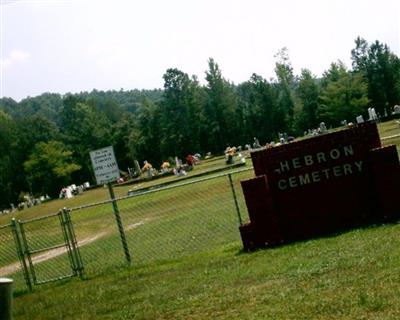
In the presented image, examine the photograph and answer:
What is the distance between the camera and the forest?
6462 centimetres

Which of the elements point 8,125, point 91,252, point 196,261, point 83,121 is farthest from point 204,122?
point 196,261

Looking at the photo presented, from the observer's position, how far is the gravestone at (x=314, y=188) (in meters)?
9.35

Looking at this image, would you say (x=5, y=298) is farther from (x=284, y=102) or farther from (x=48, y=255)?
(x=284, y=102)

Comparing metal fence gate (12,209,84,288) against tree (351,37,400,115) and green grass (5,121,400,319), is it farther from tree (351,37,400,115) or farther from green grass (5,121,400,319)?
tree (351,37,400,115)

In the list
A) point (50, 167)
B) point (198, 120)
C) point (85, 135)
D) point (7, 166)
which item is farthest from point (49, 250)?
point (7, 166)

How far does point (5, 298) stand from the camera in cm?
539

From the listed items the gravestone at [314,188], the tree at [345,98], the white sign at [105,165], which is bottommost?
the gravestone at [314,188]

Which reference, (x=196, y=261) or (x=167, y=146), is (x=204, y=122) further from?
(x=196, y=261)

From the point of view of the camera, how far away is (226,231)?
13586 mm

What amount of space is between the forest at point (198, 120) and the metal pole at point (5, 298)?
56477 millimetres

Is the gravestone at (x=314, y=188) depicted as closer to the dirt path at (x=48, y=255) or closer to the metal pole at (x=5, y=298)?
the metal pole at (x=5, y=298)

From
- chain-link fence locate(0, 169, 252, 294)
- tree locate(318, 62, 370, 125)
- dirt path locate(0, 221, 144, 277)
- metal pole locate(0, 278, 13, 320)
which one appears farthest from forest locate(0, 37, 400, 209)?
metal pole locate(0, 278, 13, 320)

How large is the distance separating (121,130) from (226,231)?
64.8 metres

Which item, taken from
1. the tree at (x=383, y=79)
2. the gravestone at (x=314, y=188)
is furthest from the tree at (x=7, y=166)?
the gravestone at (x=314, y=188)
